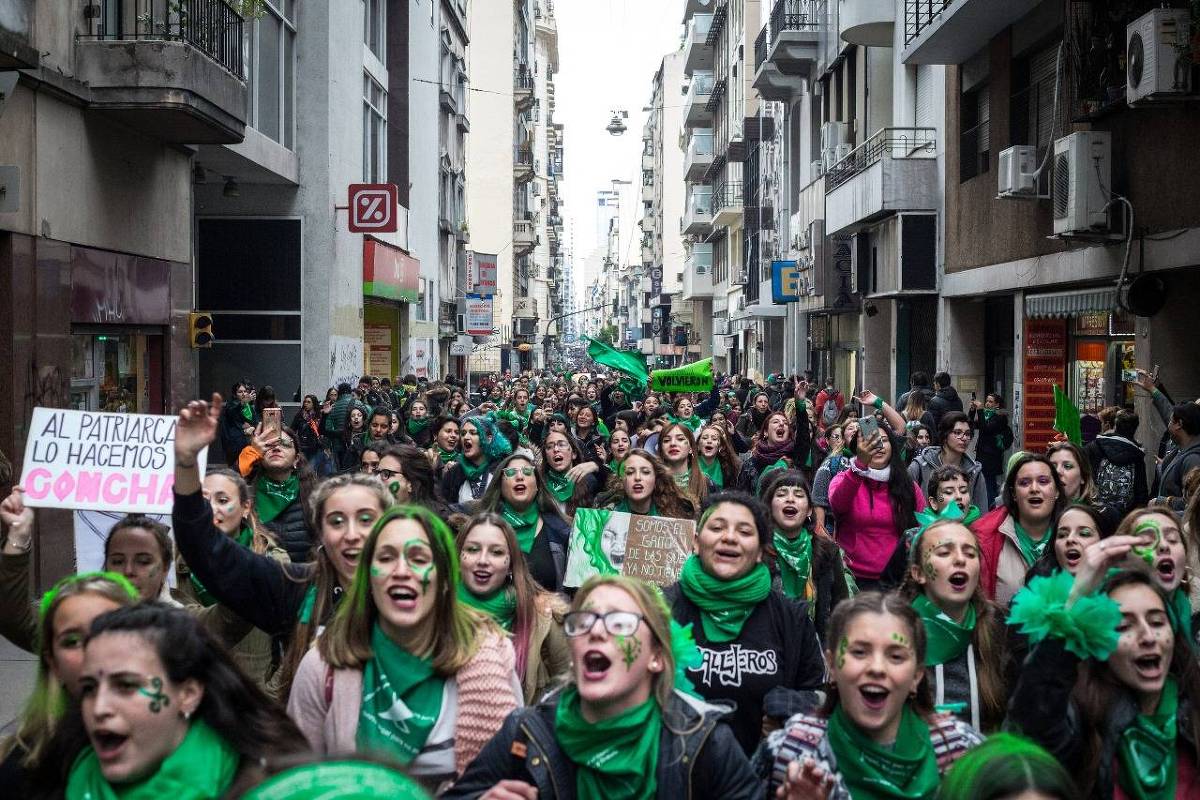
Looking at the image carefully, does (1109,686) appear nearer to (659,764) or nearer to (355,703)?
(659,764)

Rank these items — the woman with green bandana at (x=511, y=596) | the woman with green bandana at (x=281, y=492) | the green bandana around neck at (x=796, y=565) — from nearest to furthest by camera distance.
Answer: the woman with green bandana at (x=511, y=596)
the green bandana around neck at (x=796, y=565)
the woman with green bandana at (x=281, y=492)

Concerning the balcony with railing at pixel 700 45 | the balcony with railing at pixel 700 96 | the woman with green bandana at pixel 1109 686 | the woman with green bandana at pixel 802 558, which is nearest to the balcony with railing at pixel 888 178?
the woman with green bandana at pixel 802 558

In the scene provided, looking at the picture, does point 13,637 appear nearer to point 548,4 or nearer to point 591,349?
point 591,349

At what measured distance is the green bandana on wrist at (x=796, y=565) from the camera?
6.18 m

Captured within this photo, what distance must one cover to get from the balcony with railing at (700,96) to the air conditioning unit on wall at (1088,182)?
49329 millimetres

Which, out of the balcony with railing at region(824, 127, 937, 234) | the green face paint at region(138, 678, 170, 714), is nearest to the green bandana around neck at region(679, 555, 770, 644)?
the green face paint at region(138, 678, 170, 714)

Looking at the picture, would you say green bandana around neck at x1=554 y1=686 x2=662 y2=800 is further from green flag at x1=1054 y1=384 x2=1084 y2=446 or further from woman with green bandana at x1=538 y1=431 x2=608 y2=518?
green flag at x1=1054 y1=384 x2=1084 y2=446

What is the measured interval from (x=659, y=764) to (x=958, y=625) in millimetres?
1800

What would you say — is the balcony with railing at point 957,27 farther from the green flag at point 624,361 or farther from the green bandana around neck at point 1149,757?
the green bandana around neck at point 1149,757

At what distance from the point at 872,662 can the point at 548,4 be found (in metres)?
125

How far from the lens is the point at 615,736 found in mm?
3371

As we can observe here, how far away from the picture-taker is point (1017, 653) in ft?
16.2

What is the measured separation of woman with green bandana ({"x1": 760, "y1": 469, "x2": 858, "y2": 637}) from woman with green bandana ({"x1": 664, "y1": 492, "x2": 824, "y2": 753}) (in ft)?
3.99

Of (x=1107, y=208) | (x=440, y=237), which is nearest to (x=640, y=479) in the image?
(x=1107, y=208)
